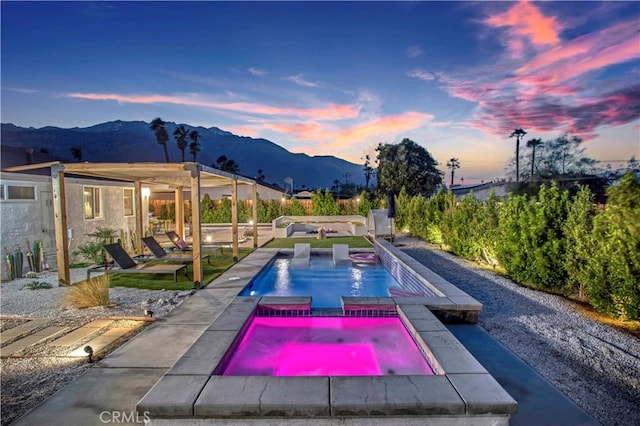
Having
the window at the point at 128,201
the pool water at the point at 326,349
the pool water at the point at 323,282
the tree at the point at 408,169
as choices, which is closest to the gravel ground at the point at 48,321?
the pool water at the point at 326,349

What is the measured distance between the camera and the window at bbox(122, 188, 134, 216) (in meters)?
13.8

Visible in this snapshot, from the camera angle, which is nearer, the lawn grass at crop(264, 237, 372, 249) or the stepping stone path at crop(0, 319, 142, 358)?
the stepping stone path at crop(0, 319, 142, 358)

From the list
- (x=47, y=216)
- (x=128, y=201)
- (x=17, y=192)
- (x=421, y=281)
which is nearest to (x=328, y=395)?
(x=421, y=281)

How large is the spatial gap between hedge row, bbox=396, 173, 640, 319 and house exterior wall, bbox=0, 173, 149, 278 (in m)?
12.9

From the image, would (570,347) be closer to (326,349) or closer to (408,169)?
(326,349)

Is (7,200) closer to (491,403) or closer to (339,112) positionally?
(491,403)

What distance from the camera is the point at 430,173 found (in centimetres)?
3384

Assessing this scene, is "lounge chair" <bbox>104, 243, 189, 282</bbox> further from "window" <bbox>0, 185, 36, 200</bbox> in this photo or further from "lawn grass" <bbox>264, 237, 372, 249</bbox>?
"lawn grass" <bbox>264, 237, 372, 249</bbox>

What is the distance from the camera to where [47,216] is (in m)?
10.1

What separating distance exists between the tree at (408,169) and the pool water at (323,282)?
23489 millimetres

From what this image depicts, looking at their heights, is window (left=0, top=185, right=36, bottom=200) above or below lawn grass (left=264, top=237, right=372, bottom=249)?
above

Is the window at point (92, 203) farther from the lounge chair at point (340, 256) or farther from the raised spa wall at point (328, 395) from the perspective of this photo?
the raised spa wall at point (328, 395)

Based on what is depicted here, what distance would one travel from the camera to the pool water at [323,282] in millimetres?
8281

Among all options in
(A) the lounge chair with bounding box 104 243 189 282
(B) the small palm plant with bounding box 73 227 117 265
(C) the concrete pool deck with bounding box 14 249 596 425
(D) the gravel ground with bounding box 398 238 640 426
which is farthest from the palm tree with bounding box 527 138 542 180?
(B) the small palm plant with bounding box 73 227 117 265
